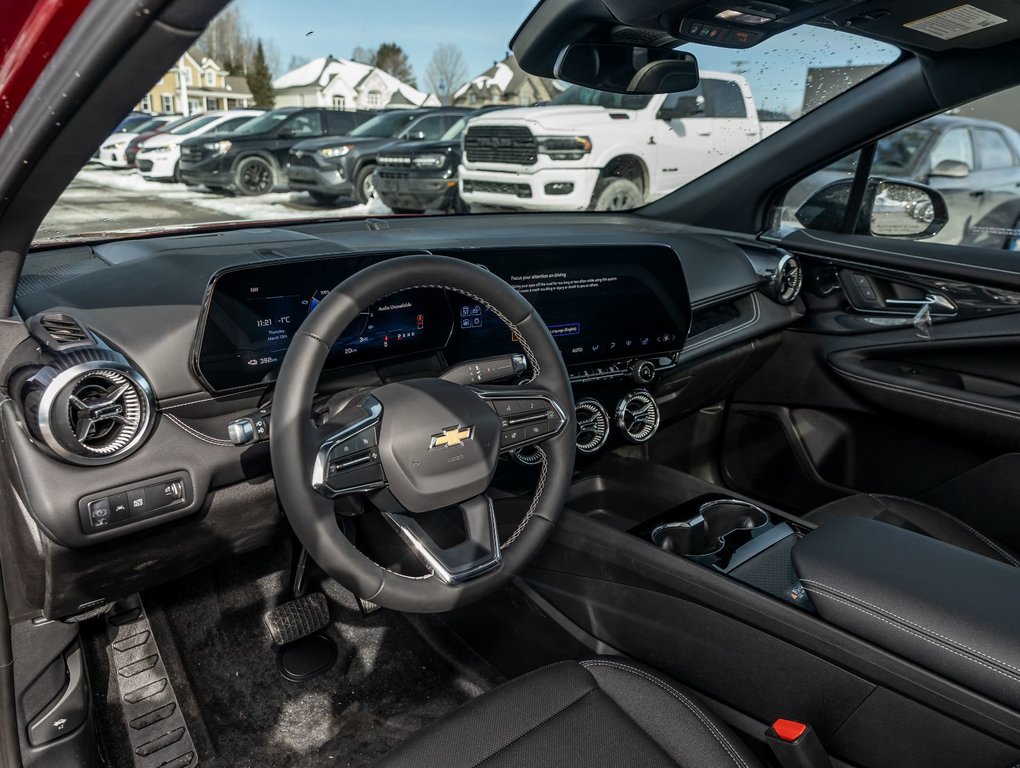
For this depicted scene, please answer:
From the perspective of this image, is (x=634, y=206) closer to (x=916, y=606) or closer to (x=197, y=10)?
(x=916, y=606)

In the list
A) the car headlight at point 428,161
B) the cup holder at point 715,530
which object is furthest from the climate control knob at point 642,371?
the car headlight at point 428,161

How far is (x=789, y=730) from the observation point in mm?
1333

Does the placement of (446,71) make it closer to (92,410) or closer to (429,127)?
(429,127)

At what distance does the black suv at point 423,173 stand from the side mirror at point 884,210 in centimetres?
120

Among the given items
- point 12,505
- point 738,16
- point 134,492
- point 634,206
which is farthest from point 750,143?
point 12,505

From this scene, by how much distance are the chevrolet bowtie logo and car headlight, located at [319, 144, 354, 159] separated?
2060 millimetres

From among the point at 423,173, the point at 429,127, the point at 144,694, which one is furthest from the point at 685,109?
the point at 144,694

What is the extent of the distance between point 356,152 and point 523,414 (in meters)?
2.04

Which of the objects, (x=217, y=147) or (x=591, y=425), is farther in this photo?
(x=217, y=147)

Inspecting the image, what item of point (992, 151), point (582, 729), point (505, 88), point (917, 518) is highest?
point (505, 88)

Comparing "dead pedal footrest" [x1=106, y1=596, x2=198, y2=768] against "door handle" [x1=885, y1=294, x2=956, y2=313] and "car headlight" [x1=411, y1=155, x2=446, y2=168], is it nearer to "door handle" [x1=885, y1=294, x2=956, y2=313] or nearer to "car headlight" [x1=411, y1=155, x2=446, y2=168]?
"car headlight" [x1=411, y1=155, x2=446, y2=168]

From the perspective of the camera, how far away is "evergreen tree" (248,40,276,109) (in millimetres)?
1738

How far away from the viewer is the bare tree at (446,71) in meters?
2.02

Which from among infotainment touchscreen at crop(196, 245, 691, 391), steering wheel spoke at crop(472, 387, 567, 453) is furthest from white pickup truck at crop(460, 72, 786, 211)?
steering wheel spoke at crop(472, 387, 567, 453)
